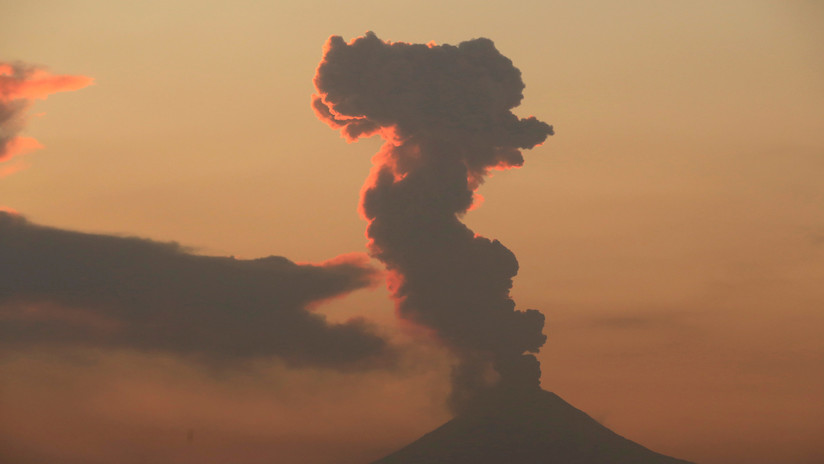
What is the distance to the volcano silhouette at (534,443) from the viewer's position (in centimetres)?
16412

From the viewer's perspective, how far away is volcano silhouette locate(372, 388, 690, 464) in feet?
538

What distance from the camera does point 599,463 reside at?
165500 millimetres

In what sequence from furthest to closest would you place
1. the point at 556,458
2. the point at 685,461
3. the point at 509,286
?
the point at 685,461 → the point at 556,458 → the point at 509,286

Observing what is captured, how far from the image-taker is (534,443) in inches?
6550

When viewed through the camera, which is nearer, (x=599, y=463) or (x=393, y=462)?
(x=599, y=463)

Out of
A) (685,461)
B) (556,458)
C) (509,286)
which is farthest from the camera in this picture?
(685,461)

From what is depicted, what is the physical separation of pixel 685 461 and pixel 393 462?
54.4 m

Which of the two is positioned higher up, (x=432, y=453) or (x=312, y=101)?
(x=312, y=101)

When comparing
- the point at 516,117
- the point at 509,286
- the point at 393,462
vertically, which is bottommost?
the point at 393,462

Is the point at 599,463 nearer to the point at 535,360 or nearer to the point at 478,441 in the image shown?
the point at 478,441

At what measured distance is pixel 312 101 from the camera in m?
120

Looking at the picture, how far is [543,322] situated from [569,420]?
63.7 meters

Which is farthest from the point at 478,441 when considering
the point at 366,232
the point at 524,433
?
the point at 366,232

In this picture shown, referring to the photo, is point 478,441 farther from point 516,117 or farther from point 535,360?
point 516,117
